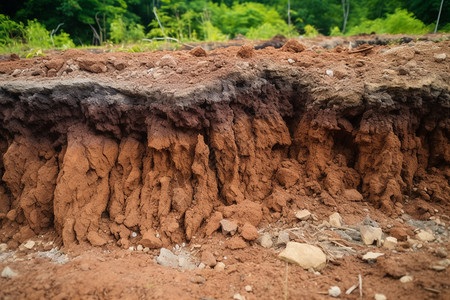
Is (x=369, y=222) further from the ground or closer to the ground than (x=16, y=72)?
closer to the ground

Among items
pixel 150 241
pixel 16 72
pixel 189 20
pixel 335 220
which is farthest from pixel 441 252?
pixel 189 20

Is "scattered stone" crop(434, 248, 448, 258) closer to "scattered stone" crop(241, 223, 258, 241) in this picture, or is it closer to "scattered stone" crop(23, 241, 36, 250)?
"scattered stone" crop(241, 223, 258, 241)

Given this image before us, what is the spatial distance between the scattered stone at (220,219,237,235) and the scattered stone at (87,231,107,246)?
1624 mm

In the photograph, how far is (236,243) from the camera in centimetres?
303

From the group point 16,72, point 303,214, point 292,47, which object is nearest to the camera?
point 303,214

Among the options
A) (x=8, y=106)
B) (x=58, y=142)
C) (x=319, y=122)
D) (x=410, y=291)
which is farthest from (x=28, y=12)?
(x=410, y=291)

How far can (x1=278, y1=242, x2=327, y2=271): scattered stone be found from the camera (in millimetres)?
2645

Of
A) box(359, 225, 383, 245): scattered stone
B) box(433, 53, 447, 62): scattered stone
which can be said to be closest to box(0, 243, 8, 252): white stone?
box(359, 225, 383, 245): scattered stone

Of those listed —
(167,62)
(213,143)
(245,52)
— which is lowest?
(213,143)

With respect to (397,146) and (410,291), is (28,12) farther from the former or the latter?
(410,291)

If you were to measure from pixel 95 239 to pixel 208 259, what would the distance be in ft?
5.21

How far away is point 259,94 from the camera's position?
3.72 metres

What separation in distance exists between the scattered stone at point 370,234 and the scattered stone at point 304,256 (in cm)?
58

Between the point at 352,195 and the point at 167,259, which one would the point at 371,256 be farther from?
the point at 167,259
